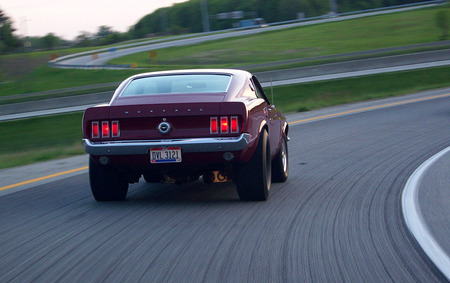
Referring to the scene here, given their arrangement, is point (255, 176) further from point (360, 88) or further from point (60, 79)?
point (60, 79)

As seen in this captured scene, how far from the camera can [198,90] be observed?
23.3ft

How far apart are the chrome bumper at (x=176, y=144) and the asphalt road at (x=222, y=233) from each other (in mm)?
664

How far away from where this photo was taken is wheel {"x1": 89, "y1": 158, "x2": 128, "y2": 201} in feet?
23.2

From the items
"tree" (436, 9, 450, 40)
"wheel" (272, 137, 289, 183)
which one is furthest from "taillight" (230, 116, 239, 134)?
"tree" (436, 9, 450, 40)

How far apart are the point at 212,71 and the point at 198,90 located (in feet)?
2.38

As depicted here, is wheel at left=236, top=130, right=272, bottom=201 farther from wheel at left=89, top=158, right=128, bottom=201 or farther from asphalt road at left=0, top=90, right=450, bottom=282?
wheel at left=89, top=158, right=128, bottom=201

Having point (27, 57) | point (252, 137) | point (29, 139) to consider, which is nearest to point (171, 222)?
point (252, 137)

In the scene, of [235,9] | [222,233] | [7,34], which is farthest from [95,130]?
[235,9]

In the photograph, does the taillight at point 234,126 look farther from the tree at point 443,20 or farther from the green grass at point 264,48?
the tree at point 443,20

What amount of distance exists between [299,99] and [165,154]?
1788cm

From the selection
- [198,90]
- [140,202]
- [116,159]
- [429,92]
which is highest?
[198,90]

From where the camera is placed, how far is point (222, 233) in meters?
5.68

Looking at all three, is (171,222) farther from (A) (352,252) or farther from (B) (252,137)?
(A) (352,252)

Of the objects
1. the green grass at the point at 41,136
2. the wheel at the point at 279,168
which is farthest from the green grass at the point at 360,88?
the wheel at the point at 279,168
